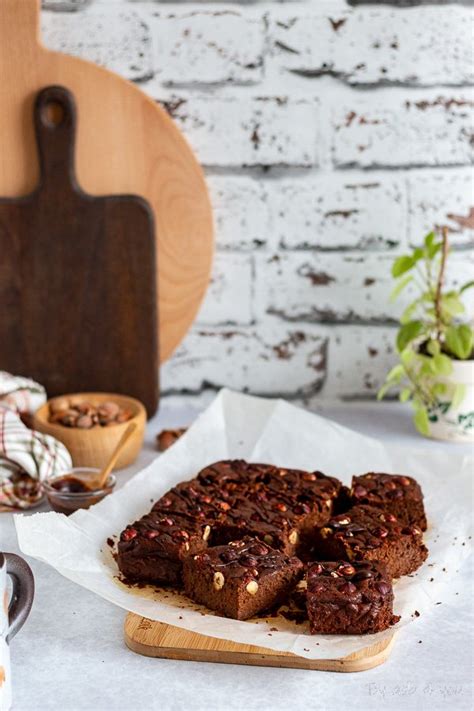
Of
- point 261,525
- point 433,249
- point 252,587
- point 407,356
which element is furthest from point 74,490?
point 433,249

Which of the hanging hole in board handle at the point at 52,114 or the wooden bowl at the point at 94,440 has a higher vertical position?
the hanging hole in board handle at the point at 52,114

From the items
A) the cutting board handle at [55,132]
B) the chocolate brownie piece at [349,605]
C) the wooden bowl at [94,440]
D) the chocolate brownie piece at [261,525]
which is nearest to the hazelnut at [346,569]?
the chocolate brownie piece at [349,605]

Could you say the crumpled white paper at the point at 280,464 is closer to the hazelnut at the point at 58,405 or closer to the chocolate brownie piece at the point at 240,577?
the chocolate brownie piece at the point at 240,577

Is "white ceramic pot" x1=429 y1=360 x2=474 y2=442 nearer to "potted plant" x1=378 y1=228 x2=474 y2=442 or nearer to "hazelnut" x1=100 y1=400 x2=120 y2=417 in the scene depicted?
"potted plant" x1=378 y1=228 x2=474 y2=442

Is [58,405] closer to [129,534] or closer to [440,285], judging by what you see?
[129,534]

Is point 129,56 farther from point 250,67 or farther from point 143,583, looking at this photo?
point 143,583

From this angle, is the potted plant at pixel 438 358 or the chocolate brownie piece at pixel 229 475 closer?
the chocolate brownie piece at pixel 229 475

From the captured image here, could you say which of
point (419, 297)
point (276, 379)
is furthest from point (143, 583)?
point (419, 297)

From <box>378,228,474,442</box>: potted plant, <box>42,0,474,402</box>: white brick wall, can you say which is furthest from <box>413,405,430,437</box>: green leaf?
<box>42,0,474,402</box>: white brick wall
